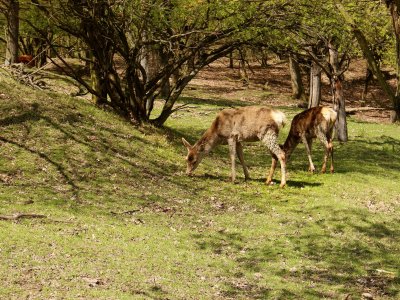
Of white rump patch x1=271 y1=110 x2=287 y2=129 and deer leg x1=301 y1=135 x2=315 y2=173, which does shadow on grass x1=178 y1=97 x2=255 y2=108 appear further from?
white rump patch x1=271 y1=110 x2=287 y2=129

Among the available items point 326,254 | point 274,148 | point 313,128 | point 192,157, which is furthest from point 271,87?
point 326,254

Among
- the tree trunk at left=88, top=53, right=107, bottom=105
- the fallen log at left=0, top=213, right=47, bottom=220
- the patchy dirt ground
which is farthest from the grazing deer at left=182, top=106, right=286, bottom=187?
the patchy dirt ground

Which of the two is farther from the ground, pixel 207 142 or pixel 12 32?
pixel 12 32

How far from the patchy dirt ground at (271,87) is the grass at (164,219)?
61.8 ft

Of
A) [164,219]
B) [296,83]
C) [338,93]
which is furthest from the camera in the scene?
[296,83]

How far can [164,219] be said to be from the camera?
1455 cm

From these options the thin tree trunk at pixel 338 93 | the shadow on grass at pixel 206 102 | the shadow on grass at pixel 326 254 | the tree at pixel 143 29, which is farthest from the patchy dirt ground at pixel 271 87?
the shadow on grass at pixel 326 254

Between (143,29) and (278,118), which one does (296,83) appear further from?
(278,118)

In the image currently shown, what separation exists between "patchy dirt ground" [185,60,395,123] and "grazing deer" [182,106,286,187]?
62.8 feet

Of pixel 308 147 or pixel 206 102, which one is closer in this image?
pixel 308 147

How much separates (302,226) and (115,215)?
453 centimetres

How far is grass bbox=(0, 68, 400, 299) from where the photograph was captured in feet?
34.5

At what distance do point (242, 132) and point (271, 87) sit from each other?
116ft

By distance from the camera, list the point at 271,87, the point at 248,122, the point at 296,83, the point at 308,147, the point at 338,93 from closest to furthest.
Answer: the point at 248,122 → the point at 308,147 → the point at 338,93 → the point at 296,83 → the point at 271,87
